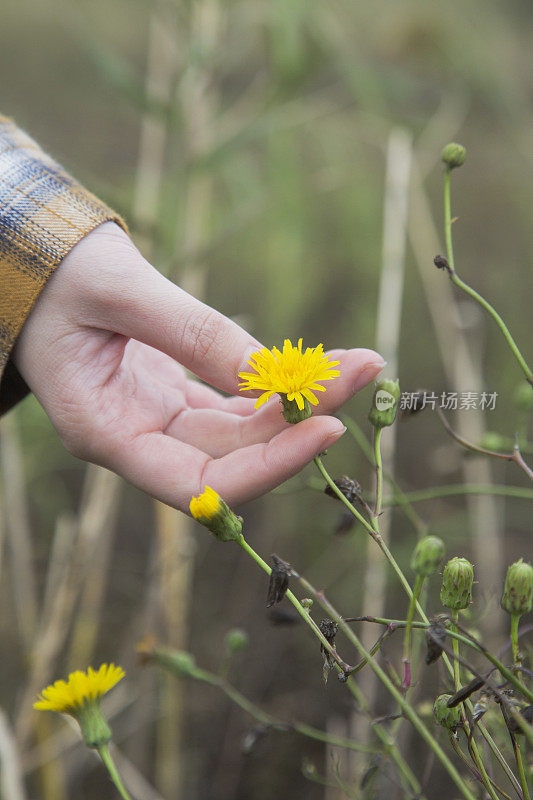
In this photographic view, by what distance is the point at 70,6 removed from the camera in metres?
1.85

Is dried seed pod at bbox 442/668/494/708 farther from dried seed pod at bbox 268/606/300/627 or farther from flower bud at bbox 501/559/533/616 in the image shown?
dried seed pod at bbox 268/606/300/627

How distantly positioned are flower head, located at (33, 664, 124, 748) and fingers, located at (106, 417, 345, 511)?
0.38 feet

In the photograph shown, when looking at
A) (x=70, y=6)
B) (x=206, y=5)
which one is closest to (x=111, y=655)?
(x=206, y=5)

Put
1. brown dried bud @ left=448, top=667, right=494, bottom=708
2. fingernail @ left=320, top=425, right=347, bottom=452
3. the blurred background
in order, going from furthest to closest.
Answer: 1. the blurred background
2. fingernail @ left=320, top=425, right=347, bottom=452
3. brown dried bud @ left=448, top=667, right=494, bottom=708

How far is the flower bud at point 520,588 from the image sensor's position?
30 centimetres

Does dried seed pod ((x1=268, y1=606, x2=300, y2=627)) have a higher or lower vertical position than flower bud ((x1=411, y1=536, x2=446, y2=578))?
lower

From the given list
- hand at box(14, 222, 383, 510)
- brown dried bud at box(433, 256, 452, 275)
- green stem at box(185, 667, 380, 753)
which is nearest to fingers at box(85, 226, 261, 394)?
hand at box(14, 222, 383, 510)

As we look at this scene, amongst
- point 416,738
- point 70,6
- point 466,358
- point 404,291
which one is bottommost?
point 416,738

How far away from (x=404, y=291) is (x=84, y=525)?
1.00 metres

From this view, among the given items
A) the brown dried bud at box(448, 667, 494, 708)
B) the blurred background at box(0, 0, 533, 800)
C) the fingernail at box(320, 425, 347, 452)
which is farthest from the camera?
the blurred background at box(0, 0, 533, 800)

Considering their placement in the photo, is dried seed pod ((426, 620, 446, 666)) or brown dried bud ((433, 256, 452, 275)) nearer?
dried seed pod ((426, 620, 446, 666))

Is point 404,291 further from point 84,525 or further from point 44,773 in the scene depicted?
point 44,773

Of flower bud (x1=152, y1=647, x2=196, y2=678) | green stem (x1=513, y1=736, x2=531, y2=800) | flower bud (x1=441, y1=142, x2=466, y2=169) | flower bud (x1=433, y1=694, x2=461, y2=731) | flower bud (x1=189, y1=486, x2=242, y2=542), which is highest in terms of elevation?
flower bud (x1=441, y1=142, x2=466, y2=169)

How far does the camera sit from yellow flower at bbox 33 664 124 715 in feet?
1.32
